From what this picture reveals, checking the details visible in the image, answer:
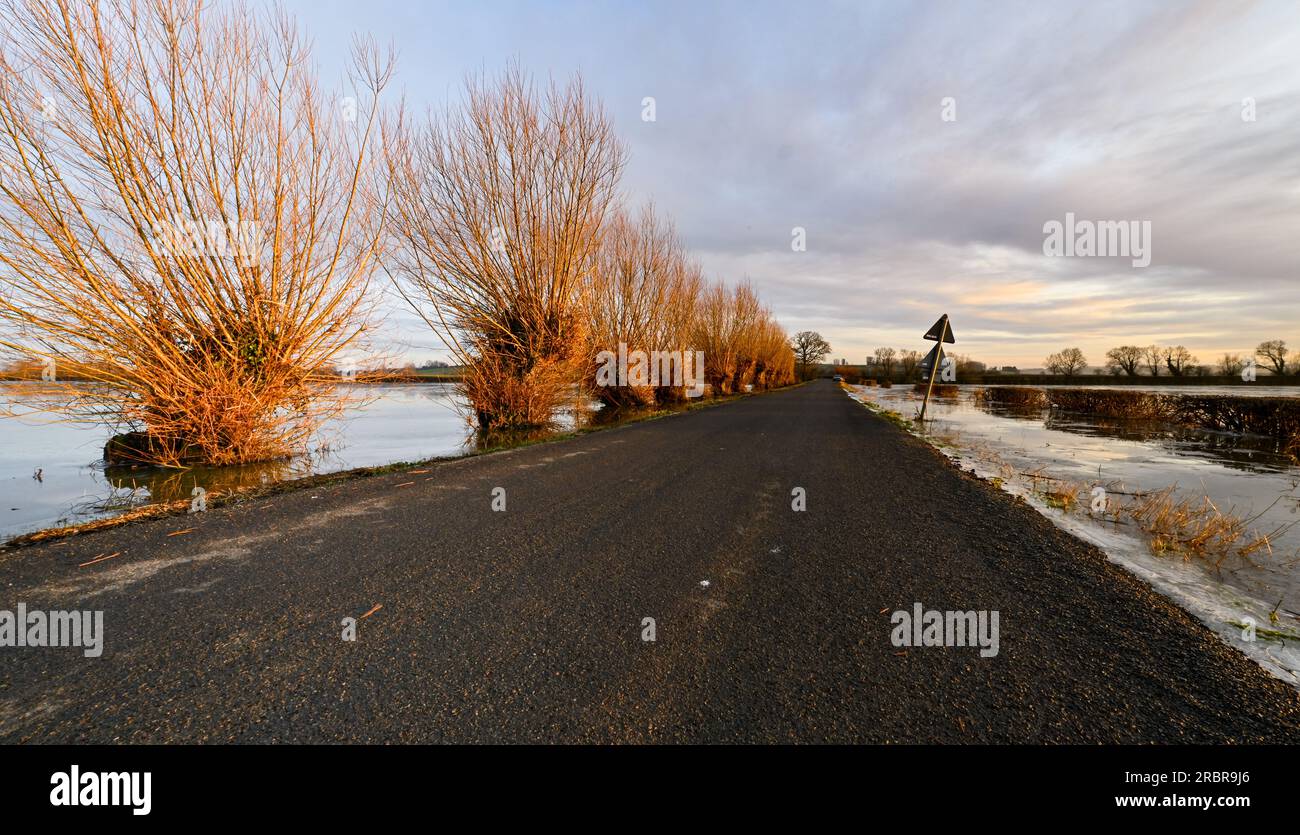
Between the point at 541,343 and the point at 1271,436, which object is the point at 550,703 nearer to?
the point at 541,343

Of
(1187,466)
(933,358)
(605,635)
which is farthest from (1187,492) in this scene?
(933,358)

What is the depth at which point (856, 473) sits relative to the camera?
8211 millimetres

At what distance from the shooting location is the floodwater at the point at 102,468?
19.7ft

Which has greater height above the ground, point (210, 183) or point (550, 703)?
point (210, 183)

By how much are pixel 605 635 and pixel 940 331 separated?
18660mm

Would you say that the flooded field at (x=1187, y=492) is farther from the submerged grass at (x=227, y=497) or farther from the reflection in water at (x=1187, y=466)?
the submerged grass at (x=227, y=497)

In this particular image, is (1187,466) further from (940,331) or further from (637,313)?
(637,313)

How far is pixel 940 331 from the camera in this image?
57.0 feet

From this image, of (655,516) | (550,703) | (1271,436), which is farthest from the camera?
(1271,436)

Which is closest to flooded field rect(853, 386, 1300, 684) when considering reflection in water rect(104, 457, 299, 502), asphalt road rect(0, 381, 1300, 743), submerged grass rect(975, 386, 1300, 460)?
asphalt road rect(0, 381, 1300, 743)

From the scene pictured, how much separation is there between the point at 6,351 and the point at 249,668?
729 centimetres

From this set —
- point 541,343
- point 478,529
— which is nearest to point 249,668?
point 478,529

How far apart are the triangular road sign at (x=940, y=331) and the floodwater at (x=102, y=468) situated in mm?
16444

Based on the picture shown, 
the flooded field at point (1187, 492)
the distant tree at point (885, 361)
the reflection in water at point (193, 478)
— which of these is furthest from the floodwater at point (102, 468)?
the distant tree at point (885, 361)
